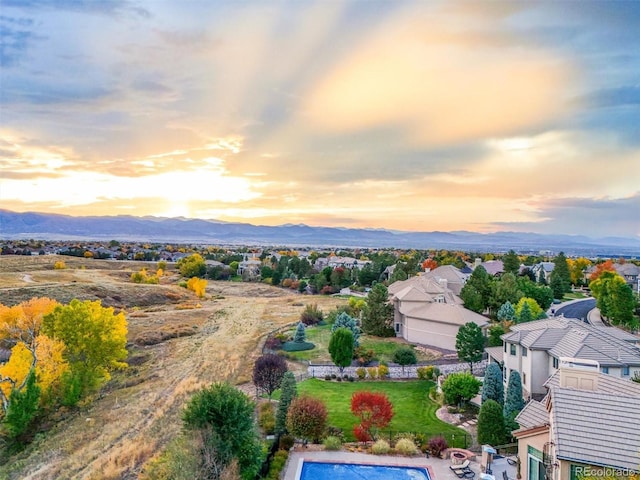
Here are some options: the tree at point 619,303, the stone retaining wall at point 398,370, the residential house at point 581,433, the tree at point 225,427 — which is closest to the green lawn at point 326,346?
the stone retaining wall at point 398,370

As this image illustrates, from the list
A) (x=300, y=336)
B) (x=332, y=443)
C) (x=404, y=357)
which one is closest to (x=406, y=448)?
(x=332, y=443)

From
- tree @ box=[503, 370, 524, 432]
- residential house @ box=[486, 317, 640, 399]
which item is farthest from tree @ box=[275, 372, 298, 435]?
residential house @ box=[486, 317, 640, 399]

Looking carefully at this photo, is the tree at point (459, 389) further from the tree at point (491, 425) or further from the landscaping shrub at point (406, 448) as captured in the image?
the landscaping shrub at point (406, 448)

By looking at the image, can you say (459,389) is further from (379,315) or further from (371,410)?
(379,315)

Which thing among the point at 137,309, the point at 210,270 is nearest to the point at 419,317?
the point at 137,309

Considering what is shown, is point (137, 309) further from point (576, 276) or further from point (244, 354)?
point (576, 276)

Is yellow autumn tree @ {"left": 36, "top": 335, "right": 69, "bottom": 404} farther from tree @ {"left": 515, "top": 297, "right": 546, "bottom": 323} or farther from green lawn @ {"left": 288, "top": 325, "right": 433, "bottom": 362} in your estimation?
tree @ {"left": 515, "top": 297, "right": 546, "bottom": 323}
